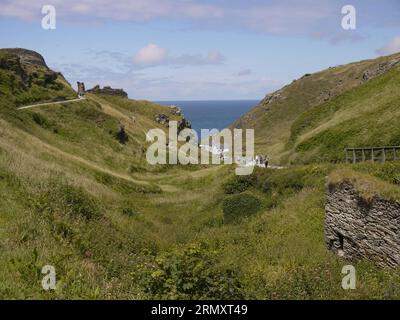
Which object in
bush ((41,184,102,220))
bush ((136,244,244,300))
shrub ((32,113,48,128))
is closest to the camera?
bush ((136,244,244,300))

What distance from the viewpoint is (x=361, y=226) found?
57.4 ft

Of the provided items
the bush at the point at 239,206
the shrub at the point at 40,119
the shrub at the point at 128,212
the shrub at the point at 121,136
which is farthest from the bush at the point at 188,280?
the shrub at the point at 121,136

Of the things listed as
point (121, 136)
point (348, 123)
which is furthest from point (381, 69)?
point (121, 136)

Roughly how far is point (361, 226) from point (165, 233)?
1199 cm

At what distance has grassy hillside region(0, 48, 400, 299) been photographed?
10.1 m

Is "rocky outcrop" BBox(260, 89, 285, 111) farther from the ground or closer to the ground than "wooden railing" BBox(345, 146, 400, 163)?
farther from the ground

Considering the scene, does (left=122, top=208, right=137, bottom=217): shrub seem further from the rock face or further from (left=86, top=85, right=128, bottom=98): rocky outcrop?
(left=86, top=85, right=128, bottom=98): rocky outcrop

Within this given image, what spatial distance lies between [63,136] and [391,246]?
43197 millimetres

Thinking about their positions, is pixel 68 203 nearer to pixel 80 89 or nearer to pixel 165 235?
pixel 165 235

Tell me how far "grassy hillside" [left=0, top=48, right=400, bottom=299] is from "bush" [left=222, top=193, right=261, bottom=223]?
97 millimetres

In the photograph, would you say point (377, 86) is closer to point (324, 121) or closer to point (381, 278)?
point (324, 121)

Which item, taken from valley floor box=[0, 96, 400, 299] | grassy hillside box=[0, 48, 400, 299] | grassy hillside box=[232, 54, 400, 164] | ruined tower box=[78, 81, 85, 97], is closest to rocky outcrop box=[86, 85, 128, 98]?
ruined tower box=[78, 81, 85, 97]

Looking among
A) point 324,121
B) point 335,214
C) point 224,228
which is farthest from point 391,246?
point 324,121
